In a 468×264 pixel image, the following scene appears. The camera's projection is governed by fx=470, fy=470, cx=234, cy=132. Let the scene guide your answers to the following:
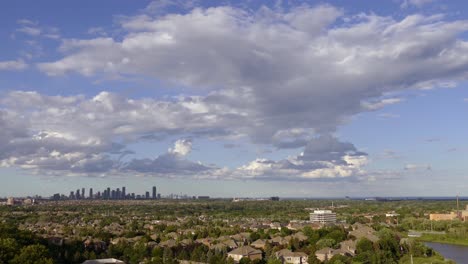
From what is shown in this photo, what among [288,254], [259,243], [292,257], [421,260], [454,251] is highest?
[259,243]

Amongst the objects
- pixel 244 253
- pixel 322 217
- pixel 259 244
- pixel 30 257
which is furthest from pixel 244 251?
pixel 322 217

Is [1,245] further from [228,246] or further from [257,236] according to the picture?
[257,236]

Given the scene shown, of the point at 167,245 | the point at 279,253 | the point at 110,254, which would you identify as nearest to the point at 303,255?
the point at 279,253

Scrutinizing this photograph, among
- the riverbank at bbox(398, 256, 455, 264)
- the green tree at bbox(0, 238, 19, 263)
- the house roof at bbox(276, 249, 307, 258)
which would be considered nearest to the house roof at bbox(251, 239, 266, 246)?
the house roof at bbox(276, 249, 307, 258)

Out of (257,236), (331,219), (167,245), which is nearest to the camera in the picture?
(167,245)

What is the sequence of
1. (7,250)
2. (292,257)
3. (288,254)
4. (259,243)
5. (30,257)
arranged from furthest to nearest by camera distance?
(259,243), (288,254), (292,257), (7,250), (30,257)

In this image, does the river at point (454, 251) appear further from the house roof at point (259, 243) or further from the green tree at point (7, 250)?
the green tree at point (7, 250)

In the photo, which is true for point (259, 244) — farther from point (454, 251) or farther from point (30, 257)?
point (30, 257)

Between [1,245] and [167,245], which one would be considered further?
[167,245]
